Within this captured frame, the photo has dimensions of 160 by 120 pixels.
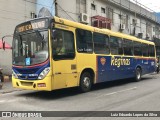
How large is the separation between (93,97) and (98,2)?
20.9 metres

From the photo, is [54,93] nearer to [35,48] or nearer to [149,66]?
[35,48]

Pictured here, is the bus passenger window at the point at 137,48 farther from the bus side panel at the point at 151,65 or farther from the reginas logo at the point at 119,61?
the bus side panel at the point at 151,65

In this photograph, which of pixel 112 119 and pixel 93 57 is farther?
pixel 93 57

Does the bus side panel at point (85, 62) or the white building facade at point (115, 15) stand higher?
the white building facade at point (115, 15)

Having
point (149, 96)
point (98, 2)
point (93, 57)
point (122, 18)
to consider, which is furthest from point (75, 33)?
point (122, 18)

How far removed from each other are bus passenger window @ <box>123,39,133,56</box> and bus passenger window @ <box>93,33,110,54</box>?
2.44 meters

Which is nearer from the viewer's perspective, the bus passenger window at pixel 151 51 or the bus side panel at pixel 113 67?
the bus side panel at pixel 113 67

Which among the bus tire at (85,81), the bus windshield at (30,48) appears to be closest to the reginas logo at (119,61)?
the bus tire at (85,81)

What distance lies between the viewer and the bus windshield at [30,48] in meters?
11.7

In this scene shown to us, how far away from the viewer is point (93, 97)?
39.9ft

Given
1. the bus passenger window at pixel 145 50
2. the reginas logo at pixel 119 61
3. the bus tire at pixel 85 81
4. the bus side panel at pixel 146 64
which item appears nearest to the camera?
the bus tire at pixel 85 81

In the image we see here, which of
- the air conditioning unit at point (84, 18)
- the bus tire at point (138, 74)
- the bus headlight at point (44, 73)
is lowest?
the bus tire at point (138, 74)

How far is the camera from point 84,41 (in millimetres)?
13609

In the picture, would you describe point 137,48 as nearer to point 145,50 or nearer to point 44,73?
point 145,50
